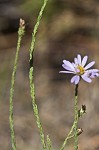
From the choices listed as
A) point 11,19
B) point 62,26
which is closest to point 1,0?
point 11,19

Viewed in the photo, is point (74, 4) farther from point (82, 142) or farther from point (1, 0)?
point (82, 142)

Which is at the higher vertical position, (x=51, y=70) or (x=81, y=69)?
(x=51, y=70)

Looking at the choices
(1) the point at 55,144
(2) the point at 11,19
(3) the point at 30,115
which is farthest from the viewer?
(2) the point at 11,19

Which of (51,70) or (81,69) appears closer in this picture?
(81,69)

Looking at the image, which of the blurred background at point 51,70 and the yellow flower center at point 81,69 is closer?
the yellow flower center at point 81,69

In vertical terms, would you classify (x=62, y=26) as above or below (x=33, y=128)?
above

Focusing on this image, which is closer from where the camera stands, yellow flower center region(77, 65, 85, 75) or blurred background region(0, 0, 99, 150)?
yellow flower center region(77, 65, 85, 75)

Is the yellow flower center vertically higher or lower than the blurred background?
lower

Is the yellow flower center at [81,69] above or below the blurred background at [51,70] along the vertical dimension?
below
